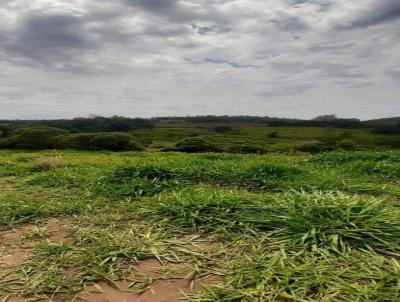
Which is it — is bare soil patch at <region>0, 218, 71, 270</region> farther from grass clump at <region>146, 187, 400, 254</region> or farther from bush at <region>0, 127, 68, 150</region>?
bush at <region>0, 127, 68, 150</region>

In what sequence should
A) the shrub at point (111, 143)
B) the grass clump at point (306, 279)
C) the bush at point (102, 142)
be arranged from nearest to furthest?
the grass clump at point (306, 279) < the bush at point (102, 142) < the shrub at point (111, 143)

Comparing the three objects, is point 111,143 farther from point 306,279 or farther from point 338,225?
point 306,279

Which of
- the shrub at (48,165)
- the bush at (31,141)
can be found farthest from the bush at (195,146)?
the shrub at (48,165)

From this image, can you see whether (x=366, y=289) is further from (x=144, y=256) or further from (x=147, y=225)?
Answer: (x=147, y=225)

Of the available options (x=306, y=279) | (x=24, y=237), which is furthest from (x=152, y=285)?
(x=24, y=237)

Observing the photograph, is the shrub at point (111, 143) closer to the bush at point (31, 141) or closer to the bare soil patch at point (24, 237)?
the bush at point (31, 141)

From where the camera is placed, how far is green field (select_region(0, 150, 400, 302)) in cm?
352

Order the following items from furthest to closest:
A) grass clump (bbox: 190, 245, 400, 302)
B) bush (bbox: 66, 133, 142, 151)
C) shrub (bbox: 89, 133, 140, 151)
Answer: shrub (bbox: 89, 133, 140, 151)
bush (bbox: 66, 133, 142, 151)
grass clump (bbox: 190, 245, 400, 302)

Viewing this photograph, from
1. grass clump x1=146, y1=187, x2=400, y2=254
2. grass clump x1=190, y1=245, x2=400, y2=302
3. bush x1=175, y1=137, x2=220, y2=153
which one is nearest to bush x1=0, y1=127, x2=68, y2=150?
bush x1=175, y1=137, x2=220, y2=153

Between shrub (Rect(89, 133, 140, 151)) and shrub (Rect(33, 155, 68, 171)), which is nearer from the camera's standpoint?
shrub (Rect(33, 155, 68, 171))

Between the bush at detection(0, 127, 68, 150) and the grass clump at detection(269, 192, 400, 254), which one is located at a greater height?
the grass clump at detection(269, 192, 400, 254)

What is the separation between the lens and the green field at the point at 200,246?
352 cm

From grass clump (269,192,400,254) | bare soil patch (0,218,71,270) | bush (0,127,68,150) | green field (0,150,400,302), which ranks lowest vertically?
bush (0,127,68,150)

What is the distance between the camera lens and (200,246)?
14.8ft
